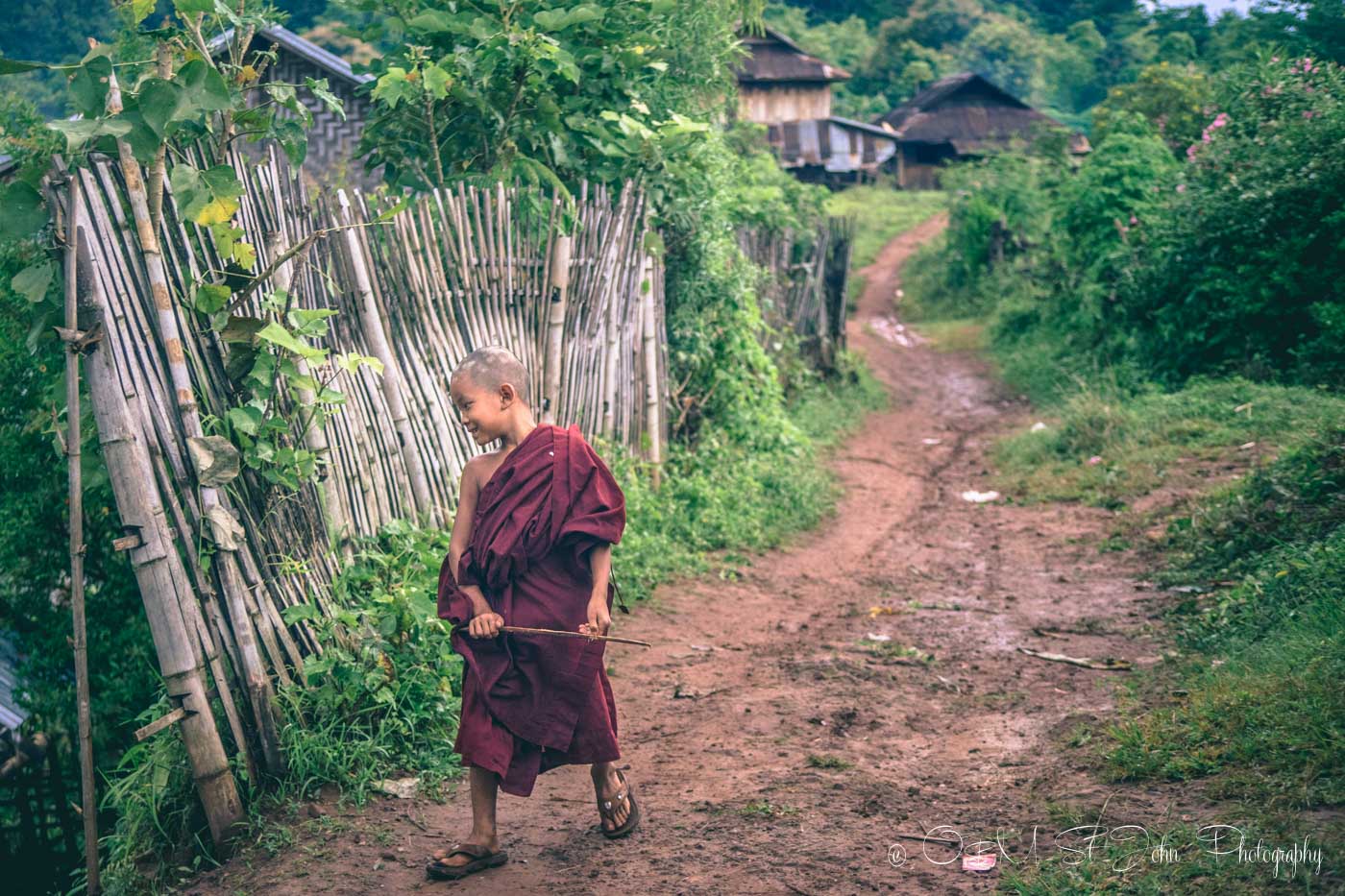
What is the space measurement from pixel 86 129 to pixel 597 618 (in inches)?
A: 78.3

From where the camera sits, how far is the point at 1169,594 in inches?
214

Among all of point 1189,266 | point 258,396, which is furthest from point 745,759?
point 1189,266

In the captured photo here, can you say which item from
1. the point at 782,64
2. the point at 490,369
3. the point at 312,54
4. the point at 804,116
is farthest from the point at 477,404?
the point at 804,116

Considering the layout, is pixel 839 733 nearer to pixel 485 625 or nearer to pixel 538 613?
pixel 538 613

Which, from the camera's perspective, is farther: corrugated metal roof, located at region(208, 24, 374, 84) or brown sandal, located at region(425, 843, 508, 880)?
corrugated metal roof, located at region(208, 24, 374, 84)

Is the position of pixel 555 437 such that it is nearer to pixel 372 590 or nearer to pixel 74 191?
pixel 372 590

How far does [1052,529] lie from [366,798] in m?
5.08

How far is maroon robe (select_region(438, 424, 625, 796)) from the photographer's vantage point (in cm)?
313

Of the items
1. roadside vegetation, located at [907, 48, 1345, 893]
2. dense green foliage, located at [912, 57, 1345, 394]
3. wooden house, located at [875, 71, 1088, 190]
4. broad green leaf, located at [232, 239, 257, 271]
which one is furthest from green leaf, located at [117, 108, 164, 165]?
wooden house, located at [875, 71, 1088, 190]

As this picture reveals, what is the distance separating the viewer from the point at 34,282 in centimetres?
306

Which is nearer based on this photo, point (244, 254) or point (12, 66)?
point (12, 66)

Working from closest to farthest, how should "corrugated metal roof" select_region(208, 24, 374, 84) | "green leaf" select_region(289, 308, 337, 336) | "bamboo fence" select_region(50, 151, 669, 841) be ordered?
"bamboo fence" select_region(50, 151, 669, 841) → "green leaf" select_region(289, 308, 337, 336) → "corrugated metal roof" select_region(208, 24, 374, 84)

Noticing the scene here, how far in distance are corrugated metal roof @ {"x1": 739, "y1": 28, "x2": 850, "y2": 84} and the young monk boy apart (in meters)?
29.4

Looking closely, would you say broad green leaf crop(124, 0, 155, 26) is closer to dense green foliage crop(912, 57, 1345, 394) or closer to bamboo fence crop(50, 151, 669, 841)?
bamboo fence crop(50, 151, 669, 841)
